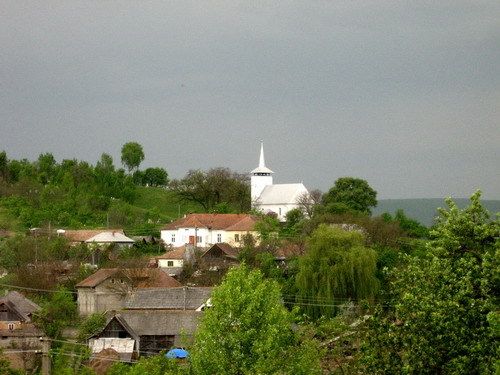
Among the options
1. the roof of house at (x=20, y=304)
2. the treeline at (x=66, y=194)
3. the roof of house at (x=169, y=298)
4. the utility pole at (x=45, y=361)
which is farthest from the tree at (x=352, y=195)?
the utility pole at (x=45, y=361)

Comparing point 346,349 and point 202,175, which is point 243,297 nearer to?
point 346,349

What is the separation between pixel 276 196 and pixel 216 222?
2002 cm

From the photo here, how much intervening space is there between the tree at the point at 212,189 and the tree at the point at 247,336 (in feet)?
218

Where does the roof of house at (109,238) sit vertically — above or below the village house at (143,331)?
above

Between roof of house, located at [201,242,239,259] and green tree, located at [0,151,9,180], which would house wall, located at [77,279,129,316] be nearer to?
roof of house, located at [201,242,239,259]

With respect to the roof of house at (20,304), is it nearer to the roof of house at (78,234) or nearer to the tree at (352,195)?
the roof of house at (78,234)

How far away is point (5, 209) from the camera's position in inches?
3231

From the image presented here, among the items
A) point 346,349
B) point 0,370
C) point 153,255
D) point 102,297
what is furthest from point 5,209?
point 346,349

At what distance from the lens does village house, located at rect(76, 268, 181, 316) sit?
51125mm

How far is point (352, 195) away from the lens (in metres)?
86.3

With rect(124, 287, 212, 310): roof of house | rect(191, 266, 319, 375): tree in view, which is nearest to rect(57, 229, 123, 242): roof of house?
rect(124, 287, 212, 310): roof of house

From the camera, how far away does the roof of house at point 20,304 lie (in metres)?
45.9

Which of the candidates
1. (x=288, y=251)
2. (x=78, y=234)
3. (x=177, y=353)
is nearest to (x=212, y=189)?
(x=78, y=234)

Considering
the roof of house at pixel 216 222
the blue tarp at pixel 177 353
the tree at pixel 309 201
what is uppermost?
the tree at pixel 309 201
